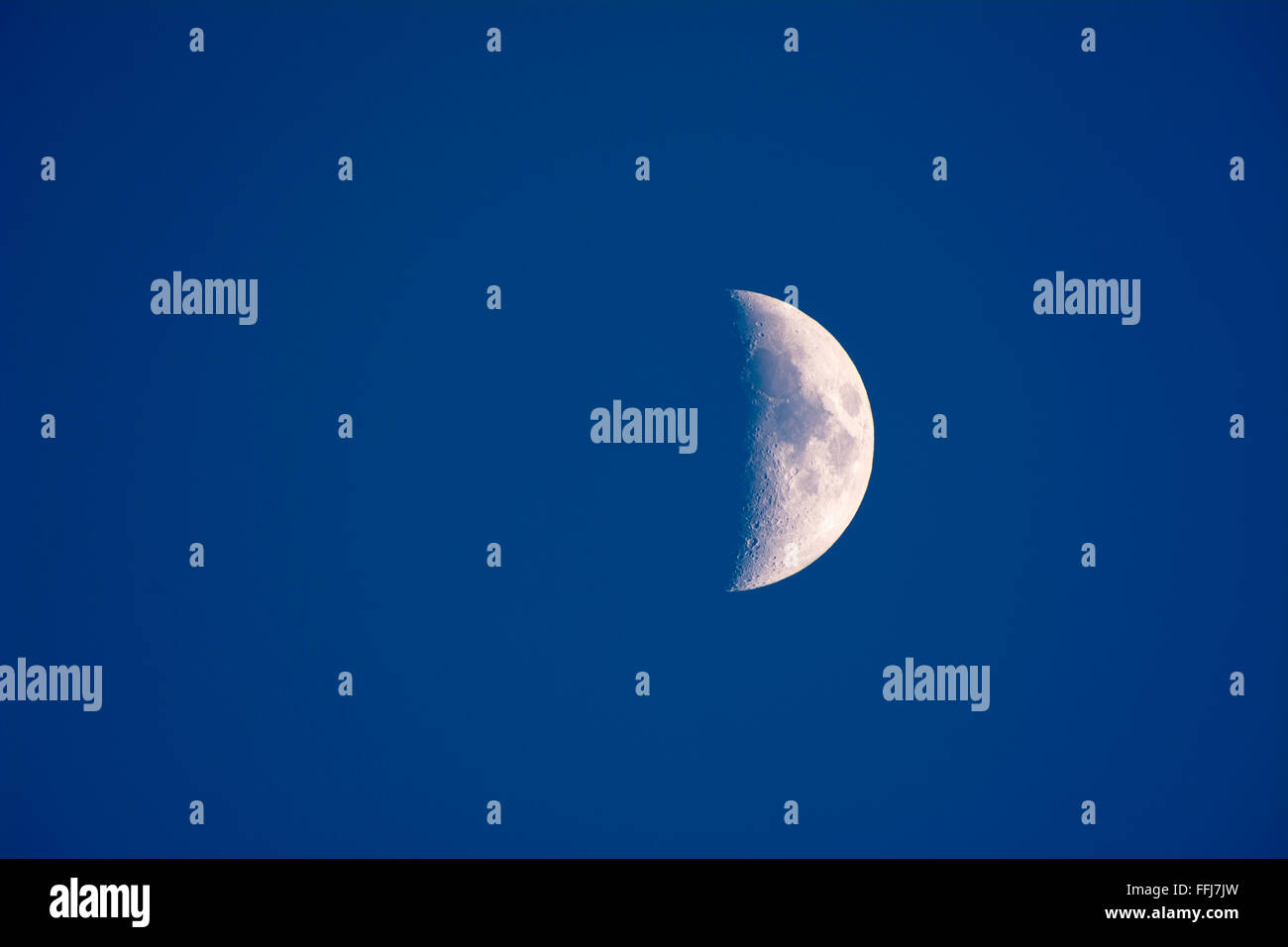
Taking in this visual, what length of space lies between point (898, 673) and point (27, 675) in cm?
710

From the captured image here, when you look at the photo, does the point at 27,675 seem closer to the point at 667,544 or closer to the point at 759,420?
the point at 667,544

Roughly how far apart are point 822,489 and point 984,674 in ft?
6.78

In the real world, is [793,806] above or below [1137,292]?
below

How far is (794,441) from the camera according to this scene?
236 inches

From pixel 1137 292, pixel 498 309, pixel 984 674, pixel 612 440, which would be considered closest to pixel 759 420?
pixel 612 440

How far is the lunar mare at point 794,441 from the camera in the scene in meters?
6.00

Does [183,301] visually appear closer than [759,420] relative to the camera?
No

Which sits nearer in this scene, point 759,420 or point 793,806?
point 759,420

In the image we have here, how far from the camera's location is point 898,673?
6395mm

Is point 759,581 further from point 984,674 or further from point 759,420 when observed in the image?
point 984,674

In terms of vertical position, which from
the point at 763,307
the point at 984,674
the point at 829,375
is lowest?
the point at 984,674

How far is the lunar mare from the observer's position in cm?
600

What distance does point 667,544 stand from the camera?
6023mm

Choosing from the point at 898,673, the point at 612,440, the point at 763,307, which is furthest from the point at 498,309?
the point at 898,673
